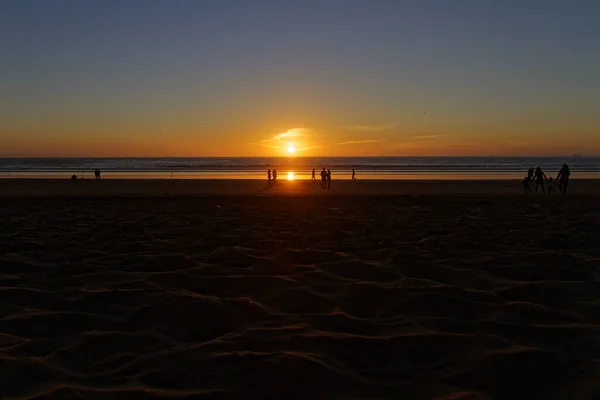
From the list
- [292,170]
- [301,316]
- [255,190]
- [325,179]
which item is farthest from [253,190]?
[292,170]

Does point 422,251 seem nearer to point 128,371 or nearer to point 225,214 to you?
point 128,371

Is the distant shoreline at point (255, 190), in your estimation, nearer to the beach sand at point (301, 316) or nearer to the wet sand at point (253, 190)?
the wet sand at point (253, 190)

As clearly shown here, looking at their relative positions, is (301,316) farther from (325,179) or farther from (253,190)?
(325,179)

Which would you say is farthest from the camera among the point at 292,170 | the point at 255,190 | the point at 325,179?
the point at 292,170

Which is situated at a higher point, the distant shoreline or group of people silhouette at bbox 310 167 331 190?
group of people silhouette at bbox 310 167 331 190

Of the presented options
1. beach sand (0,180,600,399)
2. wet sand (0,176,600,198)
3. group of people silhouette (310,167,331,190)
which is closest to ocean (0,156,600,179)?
wet sand (0,176,600,198)

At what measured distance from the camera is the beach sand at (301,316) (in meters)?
3.09

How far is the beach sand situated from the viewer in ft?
10.1

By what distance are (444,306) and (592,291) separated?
1.80 m

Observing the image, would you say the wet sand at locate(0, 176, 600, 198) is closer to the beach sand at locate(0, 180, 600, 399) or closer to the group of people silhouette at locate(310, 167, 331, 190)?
the group of people silhouette at locate(310, 167, 331, 190)

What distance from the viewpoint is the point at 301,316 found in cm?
433

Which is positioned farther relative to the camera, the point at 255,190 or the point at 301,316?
the point at 255,190

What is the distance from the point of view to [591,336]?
3.75 metres

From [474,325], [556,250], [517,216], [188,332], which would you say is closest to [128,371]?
[188,332]
